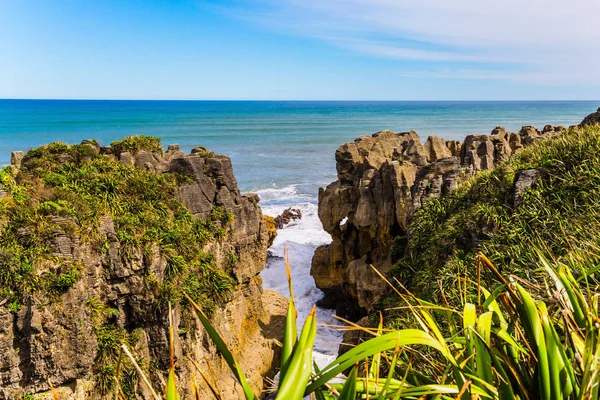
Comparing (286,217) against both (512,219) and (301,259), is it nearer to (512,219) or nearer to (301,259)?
(301,259)

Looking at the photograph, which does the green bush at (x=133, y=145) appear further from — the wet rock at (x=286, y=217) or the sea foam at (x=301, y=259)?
the wet rock at (x=286, y=217)

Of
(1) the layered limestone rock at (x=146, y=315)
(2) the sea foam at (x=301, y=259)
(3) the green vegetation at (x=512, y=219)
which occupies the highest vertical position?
(3) the green vegetation at (x=512, y=219)

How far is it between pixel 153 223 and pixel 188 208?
5.61ft

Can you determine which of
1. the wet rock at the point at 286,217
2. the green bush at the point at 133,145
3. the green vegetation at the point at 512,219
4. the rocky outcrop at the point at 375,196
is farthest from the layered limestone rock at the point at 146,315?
the wet rock at the point at 286,217

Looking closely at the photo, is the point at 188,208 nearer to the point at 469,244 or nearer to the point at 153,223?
the point at 153,223

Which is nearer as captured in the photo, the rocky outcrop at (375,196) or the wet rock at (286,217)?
the rocky outcrop at (375,196)

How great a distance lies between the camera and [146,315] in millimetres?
10742

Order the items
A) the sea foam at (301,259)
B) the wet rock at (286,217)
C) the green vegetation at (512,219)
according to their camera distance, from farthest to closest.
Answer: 1. the wet rock at (286,217)
2. the sea foam at (301,259)
3. the green vegetation at (512,219)

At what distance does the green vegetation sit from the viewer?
7355mm

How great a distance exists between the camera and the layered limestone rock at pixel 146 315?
29.5 ft

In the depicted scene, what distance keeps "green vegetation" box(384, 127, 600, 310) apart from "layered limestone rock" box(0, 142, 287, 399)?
171 inches

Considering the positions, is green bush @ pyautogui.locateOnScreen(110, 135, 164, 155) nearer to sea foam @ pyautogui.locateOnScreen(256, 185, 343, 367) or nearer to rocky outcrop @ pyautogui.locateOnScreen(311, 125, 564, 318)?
sea foam @ pyautogui.locateOnScreen(256, 185, 343, 367)

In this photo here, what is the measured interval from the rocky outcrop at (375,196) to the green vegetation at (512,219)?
3583 mm

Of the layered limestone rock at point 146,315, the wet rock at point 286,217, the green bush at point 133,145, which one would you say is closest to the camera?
the layered limestone rock at point 146,315
